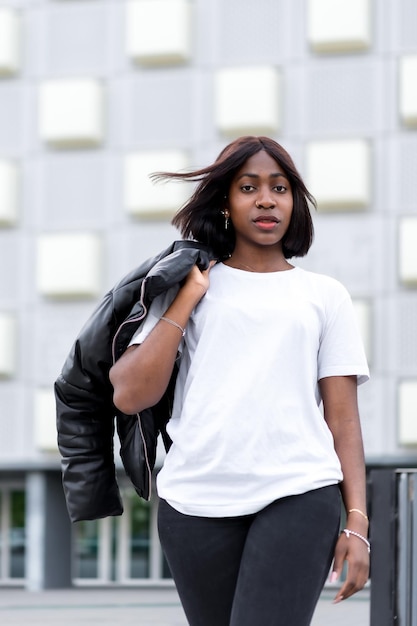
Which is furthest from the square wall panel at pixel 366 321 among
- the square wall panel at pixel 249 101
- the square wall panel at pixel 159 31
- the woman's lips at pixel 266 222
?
the woman's lips at pixel 266 222

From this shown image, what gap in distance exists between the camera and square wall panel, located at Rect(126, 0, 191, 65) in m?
14.0

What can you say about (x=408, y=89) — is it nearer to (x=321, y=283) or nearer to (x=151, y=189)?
(x=151, y=189)

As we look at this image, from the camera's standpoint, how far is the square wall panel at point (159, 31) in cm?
1401

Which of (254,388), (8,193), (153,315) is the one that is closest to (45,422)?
(8,193)

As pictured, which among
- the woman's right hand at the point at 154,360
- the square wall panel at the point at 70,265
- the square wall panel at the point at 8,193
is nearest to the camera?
the woman's right hand at the point at 154,360

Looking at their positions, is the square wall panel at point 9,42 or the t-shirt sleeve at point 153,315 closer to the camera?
the t-shirt sleeve at point 153,315

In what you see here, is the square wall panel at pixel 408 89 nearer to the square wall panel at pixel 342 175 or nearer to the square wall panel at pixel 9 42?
the square wall panel at pixel 342 175

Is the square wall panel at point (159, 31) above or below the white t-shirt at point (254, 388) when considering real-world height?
above

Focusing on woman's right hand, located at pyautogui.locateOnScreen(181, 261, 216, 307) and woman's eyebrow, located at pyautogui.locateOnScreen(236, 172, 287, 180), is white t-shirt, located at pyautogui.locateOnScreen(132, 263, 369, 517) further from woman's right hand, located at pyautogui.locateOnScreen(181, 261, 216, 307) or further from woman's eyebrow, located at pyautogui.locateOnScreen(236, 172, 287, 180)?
woman's eyebrow, located at pyautogui.locateOnScreen(236, 172, 287, 180)

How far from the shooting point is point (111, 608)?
1287 centimetres

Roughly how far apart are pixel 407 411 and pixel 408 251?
166cm

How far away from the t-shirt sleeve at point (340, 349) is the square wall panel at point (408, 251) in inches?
414

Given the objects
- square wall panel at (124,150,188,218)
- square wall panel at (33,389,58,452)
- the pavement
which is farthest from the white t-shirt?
square wall panel at (33,389,58,452)

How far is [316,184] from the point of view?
13555 mm
